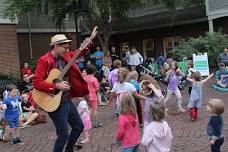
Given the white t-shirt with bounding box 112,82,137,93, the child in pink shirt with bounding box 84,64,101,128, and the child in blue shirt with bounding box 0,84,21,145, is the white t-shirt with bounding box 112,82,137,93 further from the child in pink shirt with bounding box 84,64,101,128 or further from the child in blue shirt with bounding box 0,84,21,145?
the child in blue shirt with bounding box 0,84,21,145

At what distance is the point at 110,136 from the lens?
9.68 meters

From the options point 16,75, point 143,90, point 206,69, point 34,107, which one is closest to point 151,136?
point 143,90

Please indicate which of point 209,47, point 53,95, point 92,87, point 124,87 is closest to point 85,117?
point 124,87

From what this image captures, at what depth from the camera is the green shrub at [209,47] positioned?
834 inches

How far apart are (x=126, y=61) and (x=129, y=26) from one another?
723cm

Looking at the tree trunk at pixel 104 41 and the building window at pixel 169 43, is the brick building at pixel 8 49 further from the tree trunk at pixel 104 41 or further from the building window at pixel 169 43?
the building window at pixel 169 43

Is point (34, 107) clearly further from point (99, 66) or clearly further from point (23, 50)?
point (23, 50)

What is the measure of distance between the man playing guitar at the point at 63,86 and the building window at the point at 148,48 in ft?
79.0

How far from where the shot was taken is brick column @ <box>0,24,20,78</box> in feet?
72.8

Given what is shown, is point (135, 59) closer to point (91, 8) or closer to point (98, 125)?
point (91, 8)

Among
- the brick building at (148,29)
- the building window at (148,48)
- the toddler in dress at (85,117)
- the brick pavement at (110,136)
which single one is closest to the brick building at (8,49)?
A: the brick building at (148,29)

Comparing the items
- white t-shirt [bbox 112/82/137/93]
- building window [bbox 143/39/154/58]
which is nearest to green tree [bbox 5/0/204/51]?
building window [bbox 143/39/154/58]

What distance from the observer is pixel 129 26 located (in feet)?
99.2

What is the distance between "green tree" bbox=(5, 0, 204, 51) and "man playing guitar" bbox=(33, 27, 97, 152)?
14.3 metres
